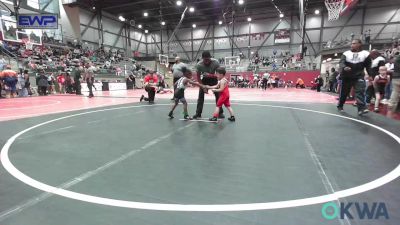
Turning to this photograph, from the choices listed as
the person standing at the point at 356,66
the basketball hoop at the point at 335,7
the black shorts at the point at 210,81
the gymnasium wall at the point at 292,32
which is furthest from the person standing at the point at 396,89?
the gymnasium wall at the point at 292,32

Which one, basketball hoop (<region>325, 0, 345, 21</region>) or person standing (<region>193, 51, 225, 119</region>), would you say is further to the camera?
basketball hoop (<region>325, 0, 345, 21</region>)

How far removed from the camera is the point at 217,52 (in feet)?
121

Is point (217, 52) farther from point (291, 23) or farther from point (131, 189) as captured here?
point (131, 189)

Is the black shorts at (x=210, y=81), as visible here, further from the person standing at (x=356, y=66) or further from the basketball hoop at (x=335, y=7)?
the basketball hoop at (x=335, y=7)

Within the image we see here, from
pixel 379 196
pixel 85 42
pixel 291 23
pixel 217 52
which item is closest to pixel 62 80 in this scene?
pixel 85 42

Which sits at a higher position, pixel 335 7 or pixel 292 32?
pixel 292 32

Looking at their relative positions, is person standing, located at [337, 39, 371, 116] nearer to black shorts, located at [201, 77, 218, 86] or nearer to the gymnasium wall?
black shorts, located at [201, 77, 218, 86]

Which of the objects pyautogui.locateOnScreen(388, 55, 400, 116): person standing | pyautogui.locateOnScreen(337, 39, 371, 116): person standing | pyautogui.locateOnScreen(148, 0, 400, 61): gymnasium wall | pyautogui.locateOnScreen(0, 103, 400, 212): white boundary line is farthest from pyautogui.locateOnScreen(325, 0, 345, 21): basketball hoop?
pyautogui.locateOnScreen(0, 103, 400, 212): white boundary line

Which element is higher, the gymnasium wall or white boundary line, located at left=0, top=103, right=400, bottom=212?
the gymnasium wall

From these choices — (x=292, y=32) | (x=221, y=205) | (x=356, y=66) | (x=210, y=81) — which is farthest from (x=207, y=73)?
(x=292, y=32)

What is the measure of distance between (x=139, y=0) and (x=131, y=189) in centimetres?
3032

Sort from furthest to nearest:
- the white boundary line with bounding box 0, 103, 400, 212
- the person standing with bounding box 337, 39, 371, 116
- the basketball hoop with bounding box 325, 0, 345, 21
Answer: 1. the basketball hoop with bounding box 325, 0, 345, 21
2. the person standing with bounding box 337, 39, 371, 116
3. the white boundary line with bounding box 0, 103, 400, 212

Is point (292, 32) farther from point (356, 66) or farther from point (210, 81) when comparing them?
point (210, 81)

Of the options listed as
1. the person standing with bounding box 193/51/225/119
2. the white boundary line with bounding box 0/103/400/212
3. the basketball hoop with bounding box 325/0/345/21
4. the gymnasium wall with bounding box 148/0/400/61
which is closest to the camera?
the white boundary line with bounding box 0/103/400/212
